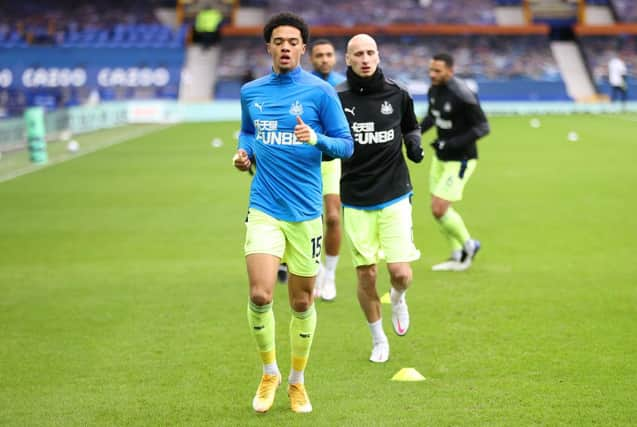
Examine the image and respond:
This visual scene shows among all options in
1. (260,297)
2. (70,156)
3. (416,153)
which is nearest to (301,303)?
(260,297)

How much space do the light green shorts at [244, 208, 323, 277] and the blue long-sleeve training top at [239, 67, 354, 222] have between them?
0.05 m

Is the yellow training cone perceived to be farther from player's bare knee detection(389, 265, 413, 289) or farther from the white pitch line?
the white pitch line

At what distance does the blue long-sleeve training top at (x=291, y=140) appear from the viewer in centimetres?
646

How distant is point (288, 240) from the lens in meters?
6.55

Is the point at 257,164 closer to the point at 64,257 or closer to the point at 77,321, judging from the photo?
the point at 77,321

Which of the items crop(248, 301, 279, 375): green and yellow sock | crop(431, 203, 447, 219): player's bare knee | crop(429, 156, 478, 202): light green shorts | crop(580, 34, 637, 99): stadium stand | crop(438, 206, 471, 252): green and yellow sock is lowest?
crop(580, 34, 637, 99): stadium stand

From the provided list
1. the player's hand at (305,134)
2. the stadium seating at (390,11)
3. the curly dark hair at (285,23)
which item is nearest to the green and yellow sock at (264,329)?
the player's hand at (305,134)

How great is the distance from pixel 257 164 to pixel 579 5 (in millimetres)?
60438

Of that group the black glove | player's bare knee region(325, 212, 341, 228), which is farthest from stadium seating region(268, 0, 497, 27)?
the black glove

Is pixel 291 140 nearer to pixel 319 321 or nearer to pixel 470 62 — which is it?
pixel 319 321

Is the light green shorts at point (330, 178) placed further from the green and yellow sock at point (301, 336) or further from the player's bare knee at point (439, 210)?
the green and yellow sock at point (301, 336)

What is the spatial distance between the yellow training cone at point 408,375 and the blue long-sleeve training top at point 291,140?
4.61 feet

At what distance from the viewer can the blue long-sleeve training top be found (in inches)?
255

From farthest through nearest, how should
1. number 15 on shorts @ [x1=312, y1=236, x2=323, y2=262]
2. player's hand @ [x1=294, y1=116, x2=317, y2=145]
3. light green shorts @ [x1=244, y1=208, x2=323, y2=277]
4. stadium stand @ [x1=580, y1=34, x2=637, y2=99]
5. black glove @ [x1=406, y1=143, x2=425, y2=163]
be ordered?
stadium stand @ [x1=580, y1=34, x2=637, y2=99] → black glove @ [x1=406, y1=143, x2=425, y2=163] → number 15 on shorts @ [x1=312, y1=236, x2=323, y2=262] → light green shorts @ [x1=244, y1=208, x2=323, y2=277] → player's hand @ [x1=294, y1=116, x2=317, y2=145]
